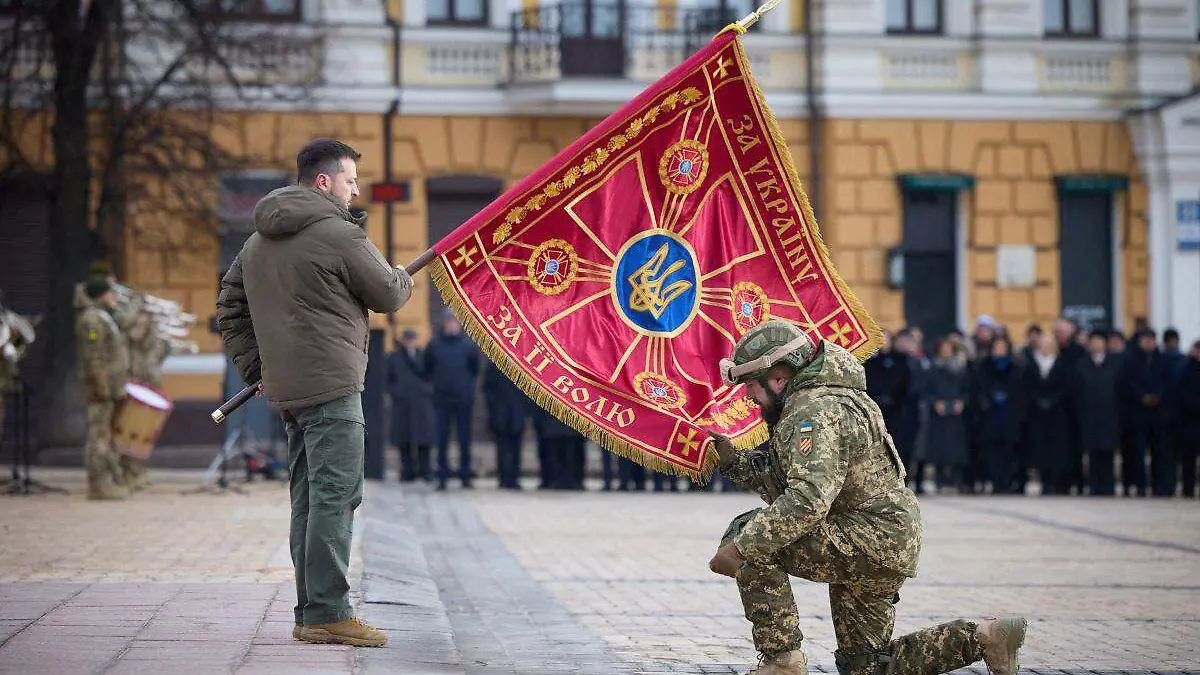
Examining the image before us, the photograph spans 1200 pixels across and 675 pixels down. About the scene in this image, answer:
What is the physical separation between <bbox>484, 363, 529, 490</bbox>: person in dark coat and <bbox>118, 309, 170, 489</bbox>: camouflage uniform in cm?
417

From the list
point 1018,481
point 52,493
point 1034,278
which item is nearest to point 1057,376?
point 1018,481

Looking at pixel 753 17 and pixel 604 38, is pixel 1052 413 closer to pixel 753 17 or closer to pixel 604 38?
pixel 604 38

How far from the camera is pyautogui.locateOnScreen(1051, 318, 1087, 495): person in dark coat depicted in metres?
21.5

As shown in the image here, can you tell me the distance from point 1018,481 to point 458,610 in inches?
492

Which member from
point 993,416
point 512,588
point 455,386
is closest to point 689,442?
point 512,588

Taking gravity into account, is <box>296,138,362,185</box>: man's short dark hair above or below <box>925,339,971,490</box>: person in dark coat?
above

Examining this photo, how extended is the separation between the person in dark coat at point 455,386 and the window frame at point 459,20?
7.59 m

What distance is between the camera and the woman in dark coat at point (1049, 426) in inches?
842

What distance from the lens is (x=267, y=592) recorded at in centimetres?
922

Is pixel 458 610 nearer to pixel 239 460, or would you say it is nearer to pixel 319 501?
pixel 319 501

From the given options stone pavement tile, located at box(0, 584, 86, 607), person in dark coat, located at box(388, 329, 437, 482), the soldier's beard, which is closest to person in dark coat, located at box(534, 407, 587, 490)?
person in dark coat, located at box(388, 329, 437, 482)

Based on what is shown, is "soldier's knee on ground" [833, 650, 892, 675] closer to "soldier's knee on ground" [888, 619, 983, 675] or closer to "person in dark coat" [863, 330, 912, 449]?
"soldier's knee on ground" [888, 619, 983, 675]

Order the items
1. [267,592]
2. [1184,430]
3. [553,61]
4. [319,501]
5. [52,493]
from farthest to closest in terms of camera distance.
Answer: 1. [553,61]
2. [1184,430]
3. [52,493]
4. [267,592]
5. [319,501]

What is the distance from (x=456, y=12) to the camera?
91.5ft
